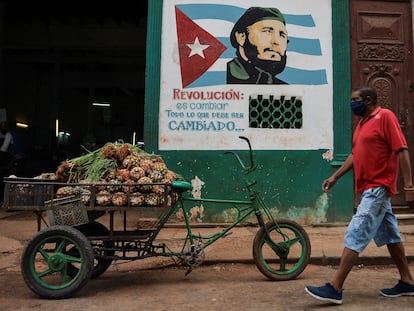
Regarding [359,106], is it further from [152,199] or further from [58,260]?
[58,260]

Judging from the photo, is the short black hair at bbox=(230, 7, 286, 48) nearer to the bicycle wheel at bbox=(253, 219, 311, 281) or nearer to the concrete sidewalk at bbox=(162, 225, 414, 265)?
the concrete sidewalk at bbox=(162, 225, 414, 265)

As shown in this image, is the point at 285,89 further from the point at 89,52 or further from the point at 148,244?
the point at 89,52

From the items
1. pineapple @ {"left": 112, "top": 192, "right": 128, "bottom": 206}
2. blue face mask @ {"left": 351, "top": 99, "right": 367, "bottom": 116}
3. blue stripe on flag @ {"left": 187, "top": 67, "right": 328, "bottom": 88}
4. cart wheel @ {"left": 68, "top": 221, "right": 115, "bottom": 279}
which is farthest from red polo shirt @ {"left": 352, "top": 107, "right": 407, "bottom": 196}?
blue stripe on flag @ {"left": 187, "top": 67, "right": 328, "bottom": 88}

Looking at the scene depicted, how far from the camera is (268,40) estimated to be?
739 cm

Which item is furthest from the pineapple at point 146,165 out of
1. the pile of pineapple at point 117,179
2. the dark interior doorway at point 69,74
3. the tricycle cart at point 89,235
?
the dark interior doorway at point 69,74

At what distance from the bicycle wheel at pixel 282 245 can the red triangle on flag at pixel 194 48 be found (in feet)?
11.1

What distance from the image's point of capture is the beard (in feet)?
24.1

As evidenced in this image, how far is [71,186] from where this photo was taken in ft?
14.0

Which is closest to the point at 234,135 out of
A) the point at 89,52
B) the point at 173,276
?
the point at 173,276

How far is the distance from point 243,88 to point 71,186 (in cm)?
386

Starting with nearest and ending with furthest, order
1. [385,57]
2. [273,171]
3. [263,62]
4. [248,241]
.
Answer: [248,241] → [273,171] → [263,62] → [385,57]

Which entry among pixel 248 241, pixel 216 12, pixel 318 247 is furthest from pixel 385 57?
pixel 248 241

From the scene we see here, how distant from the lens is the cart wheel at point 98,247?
4383 millimetres

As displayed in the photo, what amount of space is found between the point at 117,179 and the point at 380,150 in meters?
2.49
